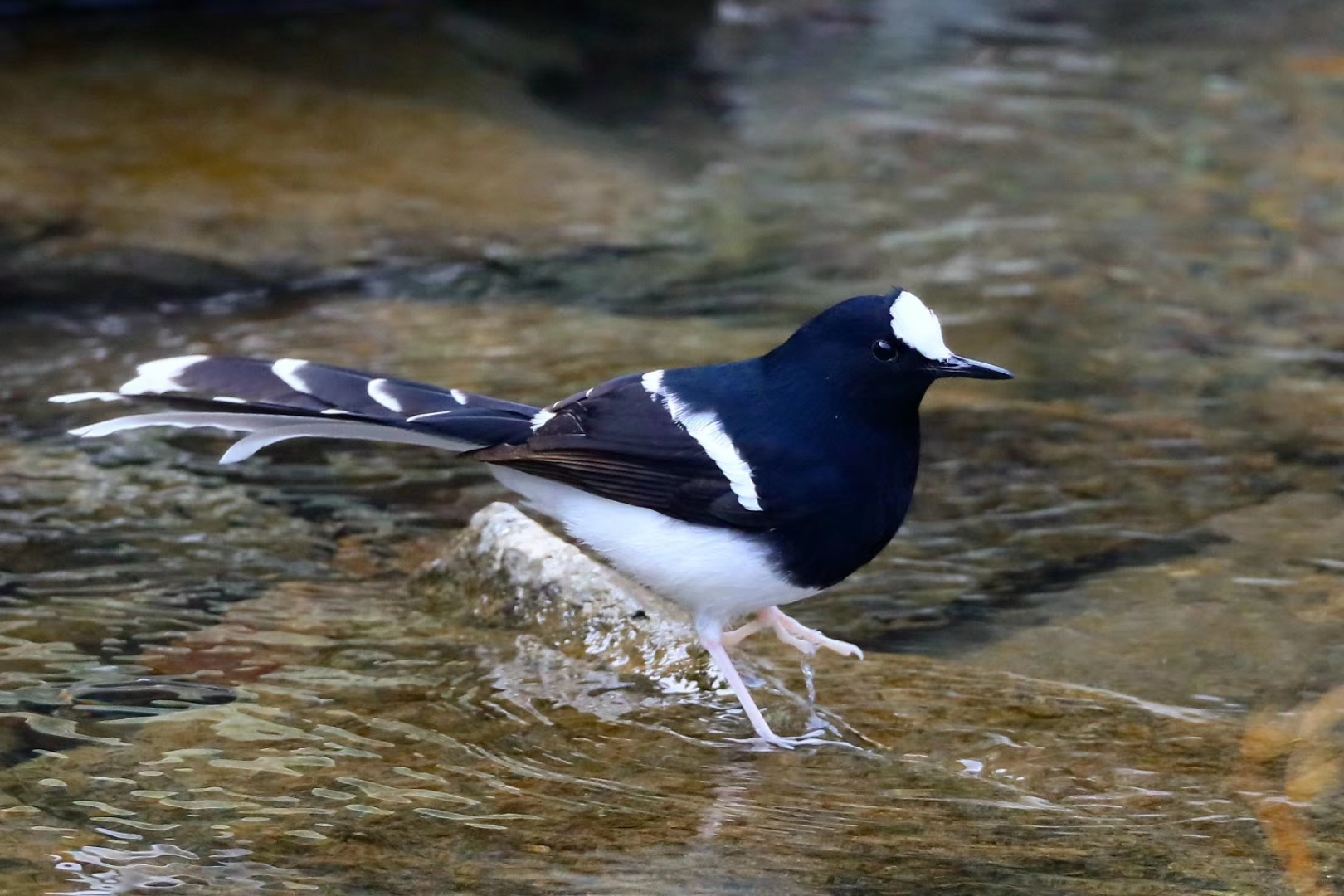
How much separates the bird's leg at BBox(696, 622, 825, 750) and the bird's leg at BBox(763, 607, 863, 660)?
19 cm

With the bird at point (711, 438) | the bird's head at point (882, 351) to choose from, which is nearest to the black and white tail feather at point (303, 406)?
the bird at point (711, 438)

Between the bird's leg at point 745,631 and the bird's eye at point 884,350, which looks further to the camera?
the bird's leg at point 745,631

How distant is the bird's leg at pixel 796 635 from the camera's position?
4.36m

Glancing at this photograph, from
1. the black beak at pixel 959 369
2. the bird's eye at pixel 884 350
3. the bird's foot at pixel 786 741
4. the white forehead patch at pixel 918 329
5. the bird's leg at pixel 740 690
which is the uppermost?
the white forehead patch at pixel 918 329

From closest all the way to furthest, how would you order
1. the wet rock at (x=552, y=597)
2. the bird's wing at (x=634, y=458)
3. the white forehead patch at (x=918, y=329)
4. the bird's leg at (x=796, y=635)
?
the white forehead patch at (x=918, y=329) → the bird's wing at (x=634, y=458) → the bird's leg at (x=796, y=635) → the wet rock at (x=552, y=597)

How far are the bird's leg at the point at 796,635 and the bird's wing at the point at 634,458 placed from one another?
18.2 inches

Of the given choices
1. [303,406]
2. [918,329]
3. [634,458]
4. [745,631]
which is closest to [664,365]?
[745,631]

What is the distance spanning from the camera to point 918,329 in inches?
155

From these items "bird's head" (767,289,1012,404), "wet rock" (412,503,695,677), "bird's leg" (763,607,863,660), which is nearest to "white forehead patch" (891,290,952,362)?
"bird's head" (767,289,1012,404)

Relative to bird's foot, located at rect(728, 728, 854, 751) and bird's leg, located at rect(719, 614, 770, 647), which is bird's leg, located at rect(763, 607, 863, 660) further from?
bird's foot, located at rect(728, 728, 854, 751)

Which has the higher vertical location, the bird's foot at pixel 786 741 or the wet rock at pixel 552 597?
the wet rock at pixel 552 597

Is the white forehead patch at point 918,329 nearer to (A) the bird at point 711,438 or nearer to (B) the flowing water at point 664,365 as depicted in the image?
(A) the bird at point 711,438

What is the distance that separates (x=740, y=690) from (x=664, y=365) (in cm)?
271

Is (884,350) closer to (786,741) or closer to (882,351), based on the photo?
(882,351)
